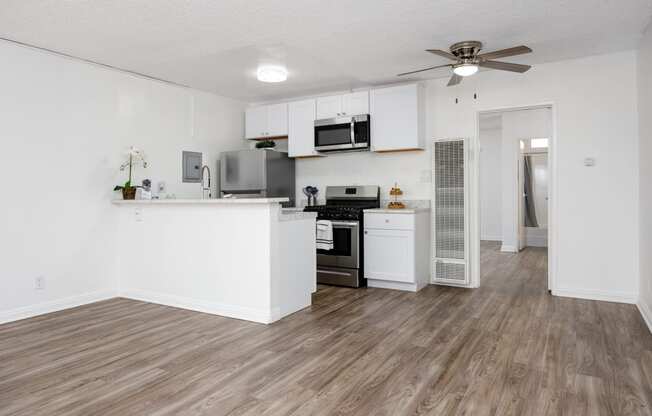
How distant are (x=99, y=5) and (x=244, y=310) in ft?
A: 8.09

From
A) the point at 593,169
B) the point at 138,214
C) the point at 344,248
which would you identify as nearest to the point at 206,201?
the point at 138,214

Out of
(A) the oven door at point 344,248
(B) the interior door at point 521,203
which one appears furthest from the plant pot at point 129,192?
(B) the interior door at point 521,203

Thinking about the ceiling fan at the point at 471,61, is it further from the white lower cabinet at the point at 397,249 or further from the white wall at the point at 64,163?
the white wall at the point at 64,163

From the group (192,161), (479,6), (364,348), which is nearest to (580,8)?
(479,6)

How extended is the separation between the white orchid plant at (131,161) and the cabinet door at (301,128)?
5.85 feet

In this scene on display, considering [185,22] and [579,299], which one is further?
[579,299]

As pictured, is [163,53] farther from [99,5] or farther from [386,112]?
[386,112]

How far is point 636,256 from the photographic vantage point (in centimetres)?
400

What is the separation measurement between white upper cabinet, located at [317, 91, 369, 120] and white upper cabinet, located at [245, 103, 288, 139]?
0.56m

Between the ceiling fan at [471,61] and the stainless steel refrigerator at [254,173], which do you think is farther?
the stainless steel refrigerator at [254,173]

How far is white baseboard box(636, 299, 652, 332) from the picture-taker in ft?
10.7

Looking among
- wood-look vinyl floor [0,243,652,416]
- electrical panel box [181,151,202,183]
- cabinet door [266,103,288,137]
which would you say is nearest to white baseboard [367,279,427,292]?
wood-look vinyl floor [0,243,652,416]

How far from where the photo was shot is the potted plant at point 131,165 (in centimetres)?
434

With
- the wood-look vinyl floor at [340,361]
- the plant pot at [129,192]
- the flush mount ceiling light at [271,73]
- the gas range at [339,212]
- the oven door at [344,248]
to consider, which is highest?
the flush mount ceiling light at [271,73]
